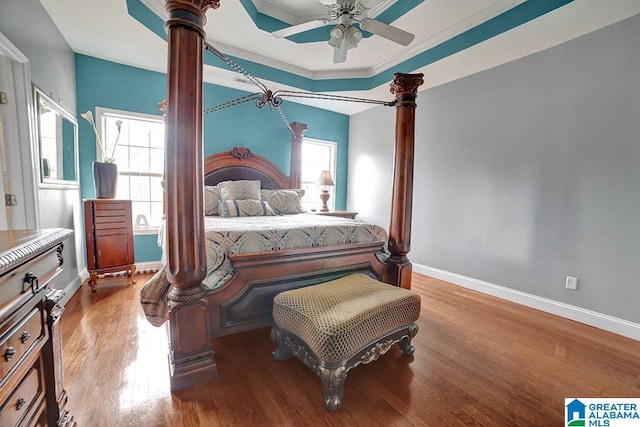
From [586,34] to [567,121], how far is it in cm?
76

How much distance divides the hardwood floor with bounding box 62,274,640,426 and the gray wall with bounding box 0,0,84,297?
0.84 metres

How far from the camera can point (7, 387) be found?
76cm

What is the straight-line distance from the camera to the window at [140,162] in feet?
11.8

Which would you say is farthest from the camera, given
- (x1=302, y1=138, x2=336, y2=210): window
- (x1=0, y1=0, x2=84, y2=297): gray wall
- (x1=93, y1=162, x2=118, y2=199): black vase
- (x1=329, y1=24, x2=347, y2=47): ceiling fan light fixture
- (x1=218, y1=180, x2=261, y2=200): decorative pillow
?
(x1=302, y1=138, x2=336, y2=210): window

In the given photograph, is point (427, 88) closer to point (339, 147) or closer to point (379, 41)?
point (379, 41)

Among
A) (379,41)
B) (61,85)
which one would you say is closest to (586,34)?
(379,41)

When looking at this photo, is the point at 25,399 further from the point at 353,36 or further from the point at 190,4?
the point at 353,36

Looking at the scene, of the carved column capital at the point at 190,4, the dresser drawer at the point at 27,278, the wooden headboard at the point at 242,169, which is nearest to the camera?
the dresser drawer at the point at 27,278

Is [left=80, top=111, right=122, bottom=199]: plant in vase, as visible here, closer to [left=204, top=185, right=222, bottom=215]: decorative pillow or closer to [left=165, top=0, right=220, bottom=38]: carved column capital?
[left=204, top=185, right=222, bottom=215]: decorative pillow

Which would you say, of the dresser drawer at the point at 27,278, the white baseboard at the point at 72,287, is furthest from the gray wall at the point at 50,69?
the dresser drawer at the point at 27,278

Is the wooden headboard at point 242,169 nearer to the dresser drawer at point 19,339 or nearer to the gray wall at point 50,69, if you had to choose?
the gray wall at point 50,69

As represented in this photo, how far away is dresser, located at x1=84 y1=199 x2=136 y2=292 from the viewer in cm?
295

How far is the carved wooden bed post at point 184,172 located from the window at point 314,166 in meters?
3.55

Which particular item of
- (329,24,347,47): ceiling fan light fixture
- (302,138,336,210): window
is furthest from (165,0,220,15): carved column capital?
(302,138,336,210): window
